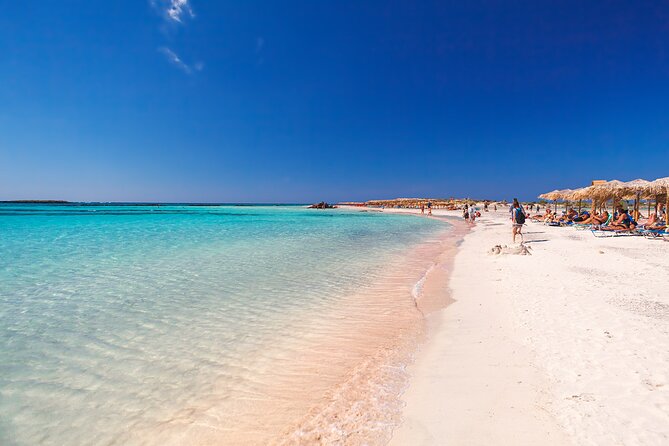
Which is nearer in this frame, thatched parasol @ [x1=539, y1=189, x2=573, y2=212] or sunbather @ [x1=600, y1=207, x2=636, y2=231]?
sunbather @ [x1=600, y1=207, x2=636, y2=231]

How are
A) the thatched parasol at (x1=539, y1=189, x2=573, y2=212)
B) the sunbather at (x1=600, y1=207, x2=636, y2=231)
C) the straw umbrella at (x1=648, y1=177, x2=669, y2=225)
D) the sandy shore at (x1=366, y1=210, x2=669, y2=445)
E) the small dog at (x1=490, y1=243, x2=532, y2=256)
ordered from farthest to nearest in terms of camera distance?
1. the thatched parasol at (x1=539, y1=189, x2=573, y2=212)
2. the straw umbrella at (x1=648, y1=177, x2=669, y2=225)
3. the sunbather at (x1=600, y1=207, x2=636, y2=231)
4. the small dog at (x1=490, y1=243, x2=532, y2=256)
5. the sandy shore at (x1=366, y1=210, x2=669, y2=445)

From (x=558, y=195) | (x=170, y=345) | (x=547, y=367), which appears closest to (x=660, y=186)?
(x=558, y=195)

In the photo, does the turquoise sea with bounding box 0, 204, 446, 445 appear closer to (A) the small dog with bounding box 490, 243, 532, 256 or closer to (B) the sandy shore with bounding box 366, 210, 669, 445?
(B) the sandy shore with bounding box 366, 210, 669, 445

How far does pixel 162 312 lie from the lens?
5484 mm

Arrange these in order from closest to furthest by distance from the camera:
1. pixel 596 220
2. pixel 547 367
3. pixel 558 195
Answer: pixel 547 367, pixel 596 220, pixel 558 195

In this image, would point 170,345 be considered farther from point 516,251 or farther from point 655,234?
point 655,234

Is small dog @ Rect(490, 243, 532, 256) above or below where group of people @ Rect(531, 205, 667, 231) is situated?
below

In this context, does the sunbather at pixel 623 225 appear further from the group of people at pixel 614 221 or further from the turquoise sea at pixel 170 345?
the turquoise sea at pixel 170 345

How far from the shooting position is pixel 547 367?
3.29 metres

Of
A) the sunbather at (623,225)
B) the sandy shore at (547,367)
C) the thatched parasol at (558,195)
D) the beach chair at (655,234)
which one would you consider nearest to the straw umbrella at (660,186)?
the sunbather at (623,225)

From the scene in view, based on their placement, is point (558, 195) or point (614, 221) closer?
point (614, 221)

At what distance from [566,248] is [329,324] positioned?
32.6ft

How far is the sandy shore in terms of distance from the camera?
2396 millimetres

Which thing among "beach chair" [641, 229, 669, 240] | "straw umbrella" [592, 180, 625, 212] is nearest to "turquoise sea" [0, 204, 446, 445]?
"beach chair" [641, 229, 669, 240]
